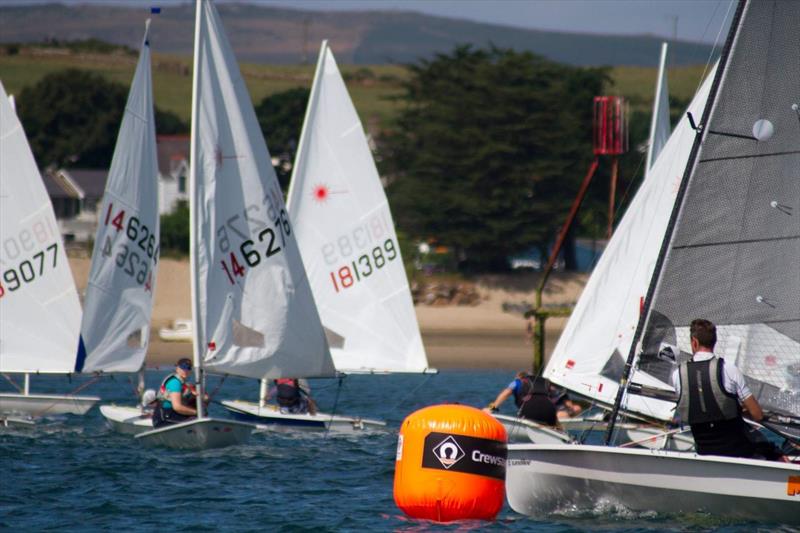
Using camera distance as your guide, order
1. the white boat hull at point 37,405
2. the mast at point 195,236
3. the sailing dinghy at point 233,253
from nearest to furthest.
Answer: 1. the mast at point 195,236
2. the sailing dinghy at point 233,253
3. the white boat hull at point 37,405

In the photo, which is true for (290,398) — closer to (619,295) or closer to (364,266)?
(364,266)

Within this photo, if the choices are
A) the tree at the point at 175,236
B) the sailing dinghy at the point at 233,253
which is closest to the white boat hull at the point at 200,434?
the sailing dinghy at the point at 233,253

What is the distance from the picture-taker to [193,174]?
15547 mm

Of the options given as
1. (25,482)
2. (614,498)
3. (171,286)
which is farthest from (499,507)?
(171,286)

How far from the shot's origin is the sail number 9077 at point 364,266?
19.8 meters

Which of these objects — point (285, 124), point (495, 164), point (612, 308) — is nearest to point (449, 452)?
point (612, 308)

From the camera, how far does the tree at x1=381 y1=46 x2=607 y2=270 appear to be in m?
43.8

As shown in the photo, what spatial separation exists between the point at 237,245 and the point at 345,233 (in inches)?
160

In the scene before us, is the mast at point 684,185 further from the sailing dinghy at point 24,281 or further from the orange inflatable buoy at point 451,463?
the sailing dinghy at point 24,281

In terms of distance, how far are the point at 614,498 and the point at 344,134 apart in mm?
10591

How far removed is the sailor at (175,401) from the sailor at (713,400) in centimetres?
709

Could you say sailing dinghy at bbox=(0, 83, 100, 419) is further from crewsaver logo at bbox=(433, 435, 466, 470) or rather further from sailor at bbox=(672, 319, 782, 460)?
sailor at bbox=(672, 319, 782, 460)

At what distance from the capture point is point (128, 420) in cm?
1722

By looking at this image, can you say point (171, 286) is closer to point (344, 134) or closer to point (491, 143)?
point (491, 143)
